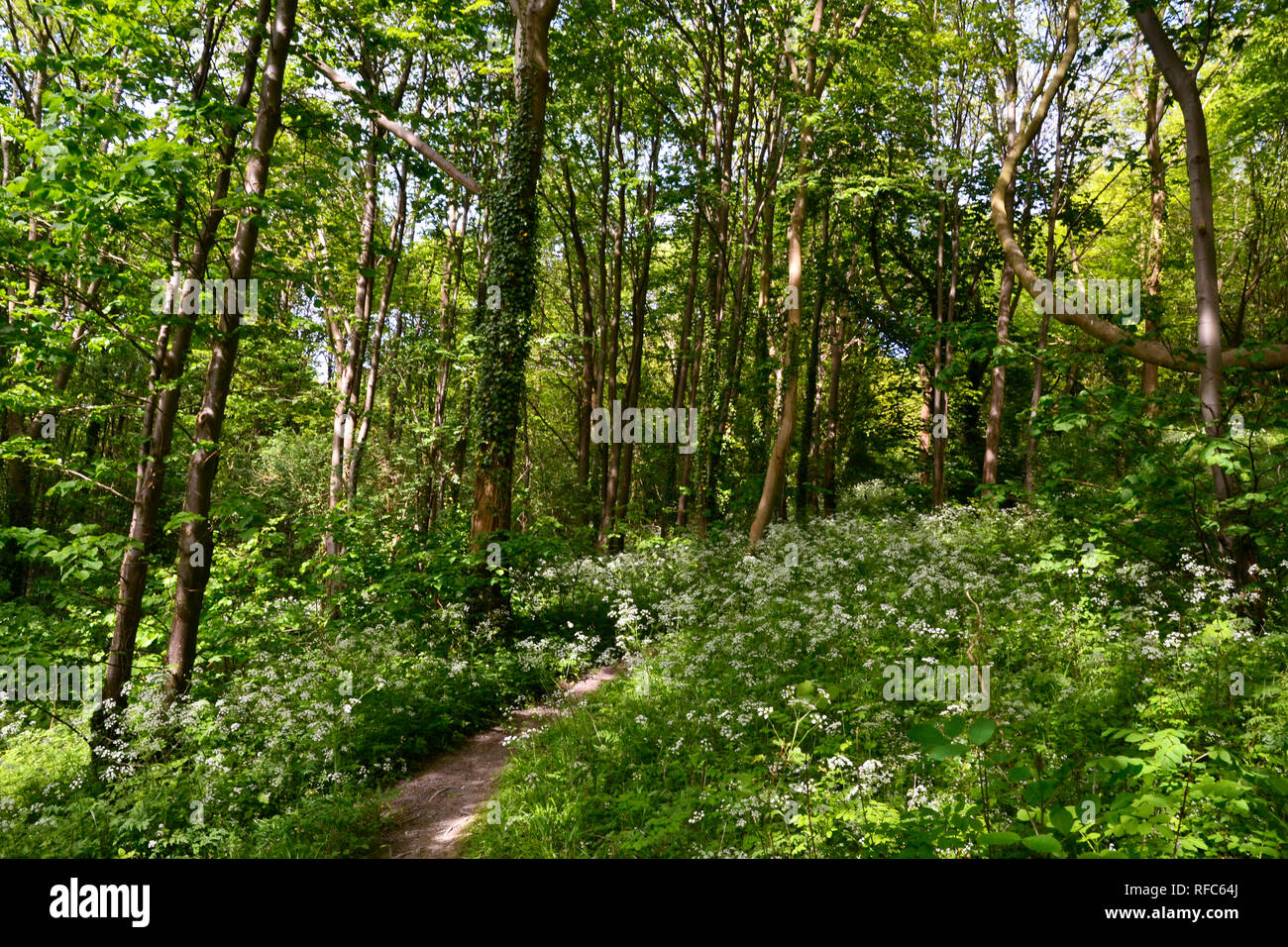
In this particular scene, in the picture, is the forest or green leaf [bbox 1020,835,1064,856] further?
the forest

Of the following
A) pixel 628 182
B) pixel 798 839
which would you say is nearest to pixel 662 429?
pixel 628 182

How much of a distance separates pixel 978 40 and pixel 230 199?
15.7 meters

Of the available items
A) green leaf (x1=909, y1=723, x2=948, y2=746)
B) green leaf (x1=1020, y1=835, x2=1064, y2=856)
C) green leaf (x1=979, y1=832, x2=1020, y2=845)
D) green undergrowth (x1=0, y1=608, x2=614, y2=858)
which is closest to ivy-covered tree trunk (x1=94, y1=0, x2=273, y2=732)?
green undergrowth (x1=0, y1=608, x2=614, y2=858)

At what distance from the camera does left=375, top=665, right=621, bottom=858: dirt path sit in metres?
5.22

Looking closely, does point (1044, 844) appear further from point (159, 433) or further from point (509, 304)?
point (509, 304)

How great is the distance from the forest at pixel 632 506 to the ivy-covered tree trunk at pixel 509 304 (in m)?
0.07

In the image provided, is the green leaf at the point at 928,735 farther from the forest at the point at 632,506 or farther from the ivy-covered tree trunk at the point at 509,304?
the ivy-covered tree trunk at the point at 509,304

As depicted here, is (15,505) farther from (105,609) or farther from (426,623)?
(426,623)

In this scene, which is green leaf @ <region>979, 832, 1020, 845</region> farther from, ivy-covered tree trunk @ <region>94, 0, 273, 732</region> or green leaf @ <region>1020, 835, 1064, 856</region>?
ivy-covered tree trunk @ <region>94, 0, 273, 732</region>

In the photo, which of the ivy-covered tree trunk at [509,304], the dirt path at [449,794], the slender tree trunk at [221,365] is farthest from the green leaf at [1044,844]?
the ivy-covered tree trunk at [509,304]

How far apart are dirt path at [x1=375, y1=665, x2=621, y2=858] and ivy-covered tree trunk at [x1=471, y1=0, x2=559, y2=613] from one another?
8.44ft

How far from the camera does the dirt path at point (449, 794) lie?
17.1 feet

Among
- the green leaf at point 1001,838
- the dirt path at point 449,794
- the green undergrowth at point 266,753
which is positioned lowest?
the dirt path at point 449,794
